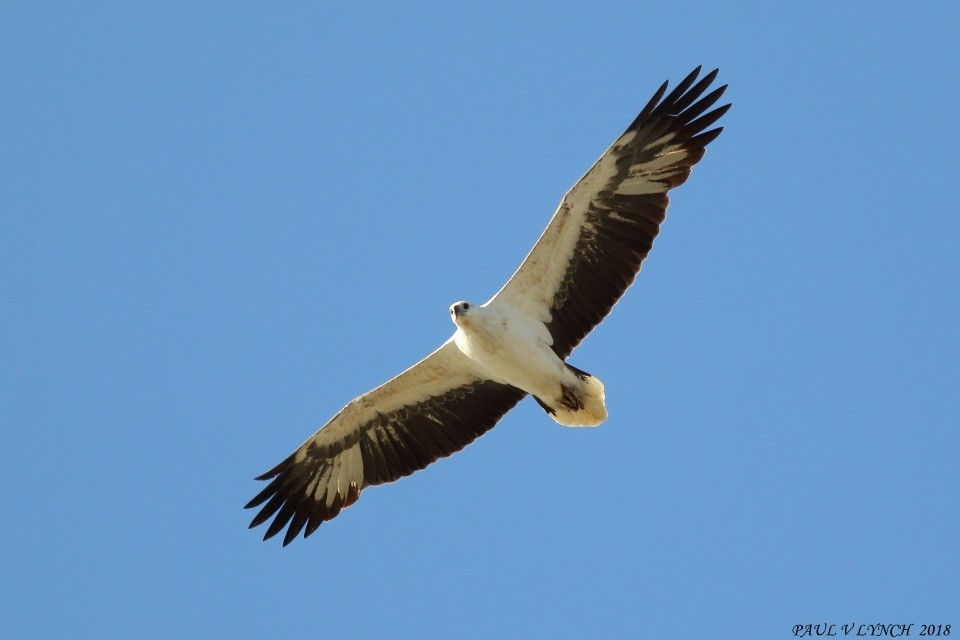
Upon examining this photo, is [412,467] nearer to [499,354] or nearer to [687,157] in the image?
[499,354]

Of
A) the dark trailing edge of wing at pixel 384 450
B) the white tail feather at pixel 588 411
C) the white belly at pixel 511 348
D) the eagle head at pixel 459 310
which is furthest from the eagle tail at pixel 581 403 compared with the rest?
the eagle head at pixel 459 310

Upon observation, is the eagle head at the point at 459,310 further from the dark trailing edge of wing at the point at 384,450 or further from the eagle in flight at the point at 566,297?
the dark trailing edge of wing at the point at 384,450

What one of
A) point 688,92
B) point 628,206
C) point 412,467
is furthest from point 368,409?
point 688,92

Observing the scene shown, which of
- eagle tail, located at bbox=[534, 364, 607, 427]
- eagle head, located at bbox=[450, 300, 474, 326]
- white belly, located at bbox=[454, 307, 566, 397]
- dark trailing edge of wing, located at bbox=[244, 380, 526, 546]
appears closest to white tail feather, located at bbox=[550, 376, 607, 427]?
eagle tail, located at bbox=[534, 364, 607, 427]

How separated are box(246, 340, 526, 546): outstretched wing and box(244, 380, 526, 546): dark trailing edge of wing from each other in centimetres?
1

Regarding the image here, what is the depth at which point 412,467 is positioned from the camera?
14.6 metres

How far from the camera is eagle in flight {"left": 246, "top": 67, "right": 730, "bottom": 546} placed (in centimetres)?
1335

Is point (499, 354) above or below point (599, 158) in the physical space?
below

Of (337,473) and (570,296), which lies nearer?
(570,296)

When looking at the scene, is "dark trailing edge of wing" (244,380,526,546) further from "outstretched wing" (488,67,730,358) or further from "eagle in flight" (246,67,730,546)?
"outstretched wing" (488,67,730,358)

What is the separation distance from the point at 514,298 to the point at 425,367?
4.38ft

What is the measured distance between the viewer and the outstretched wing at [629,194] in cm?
1338

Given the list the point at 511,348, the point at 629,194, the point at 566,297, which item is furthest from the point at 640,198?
the point at 511,348

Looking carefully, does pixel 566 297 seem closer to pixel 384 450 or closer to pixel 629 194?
pixel 629 194
